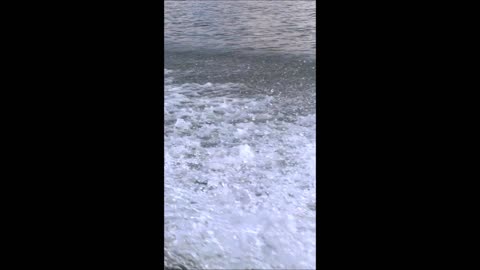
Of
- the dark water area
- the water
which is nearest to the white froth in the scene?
the water

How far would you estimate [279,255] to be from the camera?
184cm

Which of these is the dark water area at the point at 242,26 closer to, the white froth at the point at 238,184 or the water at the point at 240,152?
the water at the point at 240,152

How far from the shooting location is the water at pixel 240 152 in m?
1.92

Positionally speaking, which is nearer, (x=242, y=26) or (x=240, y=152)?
(x=240, y=152)

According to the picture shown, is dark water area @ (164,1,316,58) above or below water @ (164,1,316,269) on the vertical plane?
above

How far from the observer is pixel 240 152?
2.69 meters

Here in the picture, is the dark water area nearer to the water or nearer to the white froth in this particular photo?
the water

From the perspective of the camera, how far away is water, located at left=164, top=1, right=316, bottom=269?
1915 millimetres

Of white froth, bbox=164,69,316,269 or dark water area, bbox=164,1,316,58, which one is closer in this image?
white froth, bbox=164,69,316,269

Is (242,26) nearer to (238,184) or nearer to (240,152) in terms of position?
(240,152)

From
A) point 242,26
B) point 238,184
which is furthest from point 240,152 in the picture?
point 242,26
